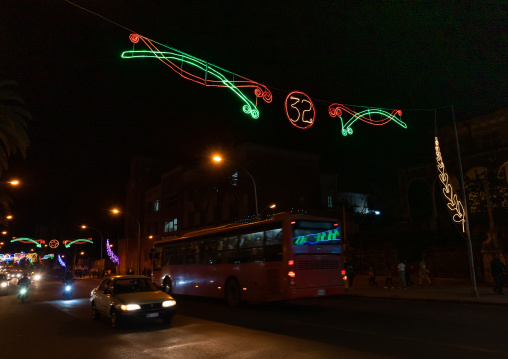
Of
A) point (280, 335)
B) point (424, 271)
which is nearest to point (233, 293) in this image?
point (280, 335)

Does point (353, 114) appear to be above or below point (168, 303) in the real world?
above

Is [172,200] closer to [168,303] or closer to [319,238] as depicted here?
[319,238]

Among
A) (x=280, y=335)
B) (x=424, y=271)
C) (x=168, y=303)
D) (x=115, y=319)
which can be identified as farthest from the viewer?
(x=424, y=271)

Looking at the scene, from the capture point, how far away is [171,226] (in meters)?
54.2

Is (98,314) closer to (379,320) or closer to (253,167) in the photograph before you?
(379,320)

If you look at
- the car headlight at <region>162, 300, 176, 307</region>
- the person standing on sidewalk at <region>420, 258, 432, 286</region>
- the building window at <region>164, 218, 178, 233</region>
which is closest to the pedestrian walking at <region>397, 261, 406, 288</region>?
the person standing on sidewalk at <region>420, 258, 432, 286</region>

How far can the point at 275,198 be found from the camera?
42156 mm

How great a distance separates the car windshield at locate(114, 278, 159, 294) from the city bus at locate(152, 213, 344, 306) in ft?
13.7

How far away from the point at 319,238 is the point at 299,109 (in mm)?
5131

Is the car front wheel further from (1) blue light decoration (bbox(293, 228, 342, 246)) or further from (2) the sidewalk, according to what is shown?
(2) the sidewalk

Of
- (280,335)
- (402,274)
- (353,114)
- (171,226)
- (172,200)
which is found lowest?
(280,335)

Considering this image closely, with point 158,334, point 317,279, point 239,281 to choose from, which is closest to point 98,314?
point 158,334

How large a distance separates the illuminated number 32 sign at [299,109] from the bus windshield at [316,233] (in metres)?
3.85

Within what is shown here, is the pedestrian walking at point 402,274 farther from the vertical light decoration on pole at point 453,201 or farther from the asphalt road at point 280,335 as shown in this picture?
the asphalt road at point 280,335
